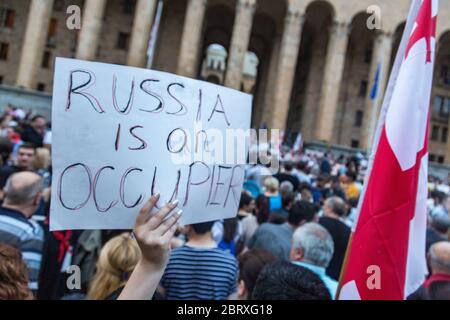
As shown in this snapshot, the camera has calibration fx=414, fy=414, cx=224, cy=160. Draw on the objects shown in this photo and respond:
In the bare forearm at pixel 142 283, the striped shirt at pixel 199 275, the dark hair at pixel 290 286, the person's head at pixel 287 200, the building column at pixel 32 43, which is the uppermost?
the building column at pixel 32 43

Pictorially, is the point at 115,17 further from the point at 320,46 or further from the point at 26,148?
the point at 26,148

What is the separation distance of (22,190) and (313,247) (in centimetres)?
239

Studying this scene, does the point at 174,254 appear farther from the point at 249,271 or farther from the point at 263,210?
the point at 263,210

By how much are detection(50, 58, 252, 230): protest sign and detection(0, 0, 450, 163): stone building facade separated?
25727 millimetres

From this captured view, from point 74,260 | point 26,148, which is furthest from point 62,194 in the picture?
point 26,148

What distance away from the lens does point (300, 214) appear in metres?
4.77

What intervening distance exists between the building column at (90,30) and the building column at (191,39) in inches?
229

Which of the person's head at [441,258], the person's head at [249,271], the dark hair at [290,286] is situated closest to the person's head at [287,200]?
the person's head at [441,258]

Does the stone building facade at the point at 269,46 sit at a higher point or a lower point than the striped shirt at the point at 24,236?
higher

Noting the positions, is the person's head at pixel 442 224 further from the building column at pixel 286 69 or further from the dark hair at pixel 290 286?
the building column at pixel 286 69

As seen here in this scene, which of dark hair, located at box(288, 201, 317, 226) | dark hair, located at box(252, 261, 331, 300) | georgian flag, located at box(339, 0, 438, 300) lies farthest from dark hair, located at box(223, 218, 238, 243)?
dark hair, located at box(252, 261, 331, 300)

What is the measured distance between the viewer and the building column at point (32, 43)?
27.5m

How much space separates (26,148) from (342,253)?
14.3 feet

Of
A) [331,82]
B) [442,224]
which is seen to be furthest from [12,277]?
[331,82]
